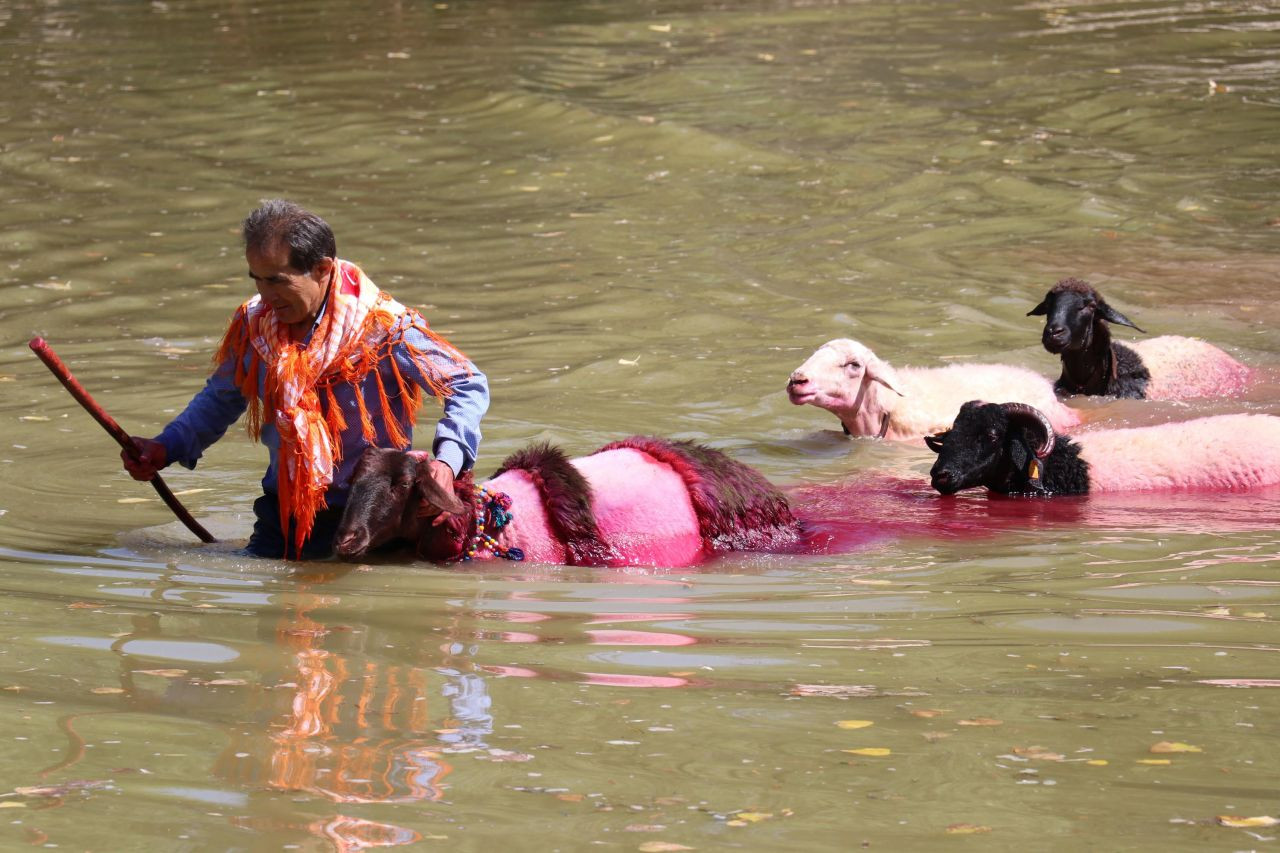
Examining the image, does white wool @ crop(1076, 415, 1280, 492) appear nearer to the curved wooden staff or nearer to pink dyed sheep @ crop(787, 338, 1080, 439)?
pink dyed sheep @ crop(787, 338, 1080, 439)

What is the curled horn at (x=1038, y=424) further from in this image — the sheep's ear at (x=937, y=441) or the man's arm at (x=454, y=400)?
the man's arm at (x=454, y=400)

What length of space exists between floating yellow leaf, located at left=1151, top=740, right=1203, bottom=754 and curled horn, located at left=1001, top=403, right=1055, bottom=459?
4.95 metres

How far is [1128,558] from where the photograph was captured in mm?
8500

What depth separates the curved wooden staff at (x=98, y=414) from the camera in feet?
25.8

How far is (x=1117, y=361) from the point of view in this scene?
13.5m

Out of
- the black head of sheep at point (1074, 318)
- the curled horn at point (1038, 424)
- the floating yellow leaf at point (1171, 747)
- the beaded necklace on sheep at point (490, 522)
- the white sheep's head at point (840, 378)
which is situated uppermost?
the black head of sheep at point (1074, 318)

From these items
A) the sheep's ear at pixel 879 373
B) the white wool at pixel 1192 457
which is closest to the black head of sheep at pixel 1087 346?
the sheep's ear at pixel 879 373

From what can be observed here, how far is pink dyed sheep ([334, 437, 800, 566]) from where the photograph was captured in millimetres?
7930

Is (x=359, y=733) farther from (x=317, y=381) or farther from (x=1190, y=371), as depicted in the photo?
(x=1190, y=371)

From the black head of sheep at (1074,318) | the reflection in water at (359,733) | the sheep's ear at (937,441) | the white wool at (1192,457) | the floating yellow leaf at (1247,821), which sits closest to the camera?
the floating yellow leaf at (1247,821)

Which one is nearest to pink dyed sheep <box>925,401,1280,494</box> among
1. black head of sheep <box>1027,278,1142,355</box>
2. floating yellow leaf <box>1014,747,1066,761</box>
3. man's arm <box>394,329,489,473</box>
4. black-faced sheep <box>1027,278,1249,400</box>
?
black head of sheep <box>1027,278,1142,355</box>

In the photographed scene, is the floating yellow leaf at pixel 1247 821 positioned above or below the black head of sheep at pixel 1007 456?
below

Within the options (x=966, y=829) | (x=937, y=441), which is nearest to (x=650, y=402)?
(x=937, y=441)

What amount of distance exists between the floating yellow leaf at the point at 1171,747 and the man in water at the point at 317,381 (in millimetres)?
3371
